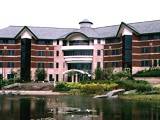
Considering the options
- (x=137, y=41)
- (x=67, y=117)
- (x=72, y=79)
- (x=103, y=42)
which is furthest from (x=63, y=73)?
(x=67, y=117)

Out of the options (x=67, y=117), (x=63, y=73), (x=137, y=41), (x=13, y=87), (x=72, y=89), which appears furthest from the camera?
(x=63, y=73)

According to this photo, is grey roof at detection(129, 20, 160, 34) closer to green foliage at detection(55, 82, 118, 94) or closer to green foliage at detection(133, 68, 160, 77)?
green foliage at detection(133, 68, 160, 77)

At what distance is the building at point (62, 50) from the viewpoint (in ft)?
256

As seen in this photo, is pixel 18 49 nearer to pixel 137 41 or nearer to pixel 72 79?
pixel 72 79

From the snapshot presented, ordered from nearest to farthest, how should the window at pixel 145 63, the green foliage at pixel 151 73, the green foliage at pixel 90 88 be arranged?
the green foliage at pixel 90 88, the green foliage at pixel 151 73, the window at pixel 145 63

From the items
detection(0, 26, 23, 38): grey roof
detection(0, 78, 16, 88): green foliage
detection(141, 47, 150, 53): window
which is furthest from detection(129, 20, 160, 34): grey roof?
detection(0, 78, 16, 88): green foliage

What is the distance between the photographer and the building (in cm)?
7800

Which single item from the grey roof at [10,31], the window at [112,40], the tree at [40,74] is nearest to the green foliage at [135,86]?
the window at [112,40]

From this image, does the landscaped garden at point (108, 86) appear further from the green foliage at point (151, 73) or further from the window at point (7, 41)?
the window at point (7, 41)

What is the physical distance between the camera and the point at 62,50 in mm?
82062

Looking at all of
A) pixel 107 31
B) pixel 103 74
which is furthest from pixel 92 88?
pixel 107 31

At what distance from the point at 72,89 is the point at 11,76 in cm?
2421

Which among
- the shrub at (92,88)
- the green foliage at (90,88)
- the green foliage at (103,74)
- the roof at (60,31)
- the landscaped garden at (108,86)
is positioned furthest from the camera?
the roof at (60,31)

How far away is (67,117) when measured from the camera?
2356 cm
